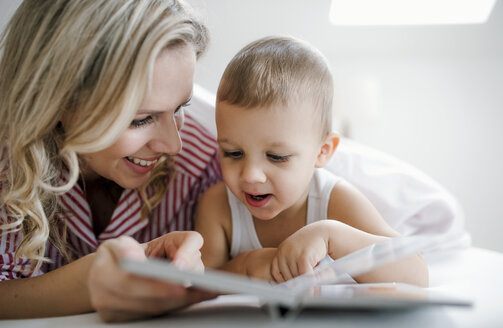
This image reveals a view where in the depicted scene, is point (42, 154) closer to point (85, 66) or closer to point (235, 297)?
point (85, 66)

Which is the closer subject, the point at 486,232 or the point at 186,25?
the point at 186,25

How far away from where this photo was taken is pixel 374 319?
19.9 inches

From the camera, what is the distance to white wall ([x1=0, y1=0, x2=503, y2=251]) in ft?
7.40

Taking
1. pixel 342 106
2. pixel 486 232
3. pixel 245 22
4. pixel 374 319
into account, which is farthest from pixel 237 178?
pixel 486 232

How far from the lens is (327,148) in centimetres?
101

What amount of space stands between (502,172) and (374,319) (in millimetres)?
2166

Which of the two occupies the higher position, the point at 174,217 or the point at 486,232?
the point at 486,232

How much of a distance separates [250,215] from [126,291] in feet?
1.87

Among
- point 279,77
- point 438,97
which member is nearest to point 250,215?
point 279,77

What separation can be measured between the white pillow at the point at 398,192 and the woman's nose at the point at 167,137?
0.89 feet

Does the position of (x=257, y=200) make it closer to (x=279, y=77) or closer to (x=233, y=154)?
(x=233, y=154)

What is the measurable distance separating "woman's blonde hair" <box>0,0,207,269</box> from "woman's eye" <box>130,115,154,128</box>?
0.05 m

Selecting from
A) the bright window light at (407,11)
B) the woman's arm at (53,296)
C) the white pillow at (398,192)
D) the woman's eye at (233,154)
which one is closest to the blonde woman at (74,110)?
the woman's arm at (53,296)

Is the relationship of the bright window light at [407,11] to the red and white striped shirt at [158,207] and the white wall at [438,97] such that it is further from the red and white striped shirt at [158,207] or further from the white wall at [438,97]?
the red and white striped shirt at [158,207]
